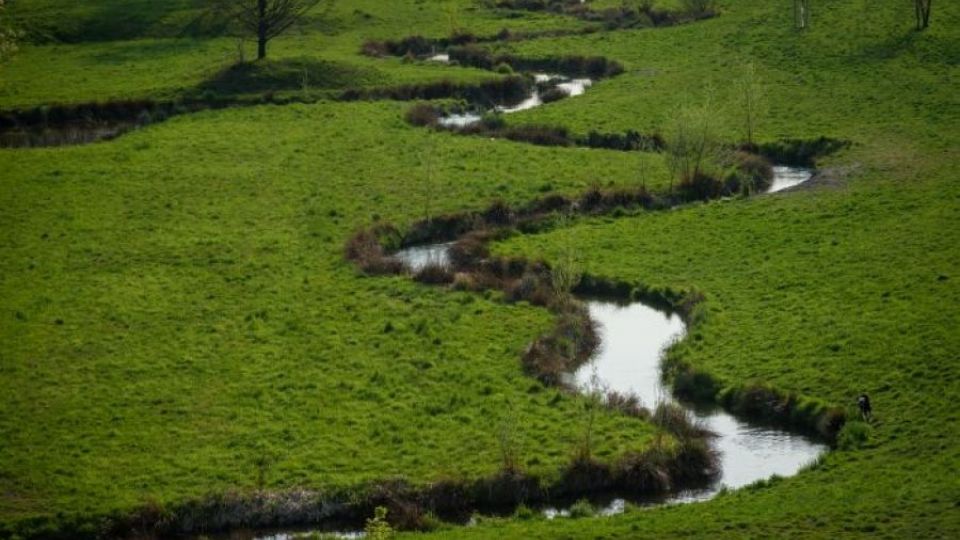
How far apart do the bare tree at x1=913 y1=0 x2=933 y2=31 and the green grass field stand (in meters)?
0.64

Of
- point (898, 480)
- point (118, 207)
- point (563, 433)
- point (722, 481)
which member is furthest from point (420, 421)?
point (118, 207)

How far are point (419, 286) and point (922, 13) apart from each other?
44.5 meters

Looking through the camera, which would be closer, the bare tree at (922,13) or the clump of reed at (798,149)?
the clump of reed at (798,149)

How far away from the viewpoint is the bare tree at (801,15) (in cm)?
9305

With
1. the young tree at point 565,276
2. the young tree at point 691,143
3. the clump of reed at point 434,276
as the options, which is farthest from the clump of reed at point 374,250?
the young tree at point 691,143

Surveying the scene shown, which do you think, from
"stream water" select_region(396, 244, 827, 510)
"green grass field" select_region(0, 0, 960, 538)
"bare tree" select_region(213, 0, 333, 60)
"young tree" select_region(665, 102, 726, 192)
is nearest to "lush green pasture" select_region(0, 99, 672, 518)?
"green grass field" select_region(0, 0, 960, 538)

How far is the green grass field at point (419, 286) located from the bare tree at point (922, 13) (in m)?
0.64

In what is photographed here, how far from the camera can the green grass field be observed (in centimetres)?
4394

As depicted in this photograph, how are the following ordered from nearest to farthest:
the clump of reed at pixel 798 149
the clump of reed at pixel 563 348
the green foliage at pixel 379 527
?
the green foliage at pixel 379 527
the clump of reed at pixel 563 348
the clump of reed at pixel 798 149

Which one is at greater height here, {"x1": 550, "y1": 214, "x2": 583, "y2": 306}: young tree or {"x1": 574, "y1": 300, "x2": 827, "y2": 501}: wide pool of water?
{"x1": 550, "y1": 214, "x2": 583, "y2": 306}: young tree

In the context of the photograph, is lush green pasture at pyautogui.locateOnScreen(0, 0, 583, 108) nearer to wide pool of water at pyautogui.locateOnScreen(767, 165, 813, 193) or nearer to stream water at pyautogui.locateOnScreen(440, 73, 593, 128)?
stream water at pyautogui.locateOnScreen(440, 73, 593, 128)

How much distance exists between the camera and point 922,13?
89.7m

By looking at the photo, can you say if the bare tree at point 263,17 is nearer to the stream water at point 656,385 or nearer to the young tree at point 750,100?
the young tree at point 750,100

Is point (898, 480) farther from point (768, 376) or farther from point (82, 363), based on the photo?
point (82, 363)
